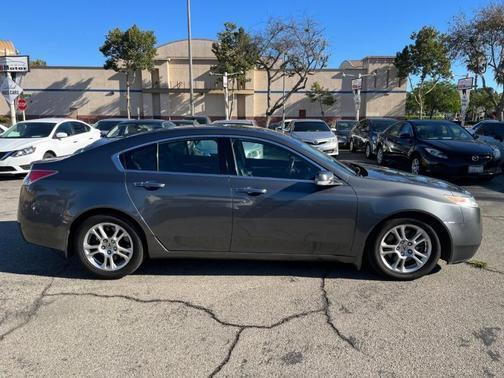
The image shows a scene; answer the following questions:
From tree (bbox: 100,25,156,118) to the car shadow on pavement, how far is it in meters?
42.7

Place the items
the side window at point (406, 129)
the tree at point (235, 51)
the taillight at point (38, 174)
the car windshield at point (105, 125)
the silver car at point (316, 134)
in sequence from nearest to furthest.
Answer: the taillight at point (38, 174), the side window at point (406, 129), the silver car at point (316, 134), the car windshield at point (105, 125), the tree at point (235, 51)

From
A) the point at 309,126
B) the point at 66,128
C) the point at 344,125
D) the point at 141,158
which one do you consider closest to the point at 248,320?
the point at 141,158

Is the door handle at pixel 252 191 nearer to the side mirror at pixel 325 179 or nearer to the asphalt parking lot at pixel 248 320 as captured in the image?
the side mirror at pixel 325 179

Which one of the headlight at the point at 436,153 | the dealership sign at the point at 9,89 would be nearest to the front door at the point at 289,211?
the headlight at the point at 436,153

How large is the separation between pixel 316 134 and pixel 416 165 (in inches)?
223

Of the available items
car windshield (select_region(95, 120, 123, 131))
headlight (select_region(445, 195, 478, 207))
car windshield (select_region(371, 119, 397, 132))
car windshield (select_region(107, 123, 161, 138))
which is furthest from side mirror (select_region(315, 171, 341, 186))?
car windshield (select_region(95, 120, 123, 131))

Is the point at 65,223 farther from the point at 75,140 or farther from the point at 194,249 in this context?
the point at 75,140

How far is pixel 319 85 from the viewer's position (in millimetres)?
50375

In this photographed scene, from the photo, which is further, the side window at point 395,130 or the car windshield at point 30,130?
the side window at point 395,130

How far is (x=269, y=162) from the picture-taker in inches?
161

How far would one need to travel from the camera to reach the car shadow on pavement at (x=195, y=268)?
4.32m

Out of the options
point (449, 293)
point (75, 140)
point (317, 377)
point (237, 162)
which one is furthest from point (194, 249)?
point (75, 140)

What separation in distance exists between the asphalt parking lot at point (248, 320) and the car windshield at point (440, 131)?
606cm

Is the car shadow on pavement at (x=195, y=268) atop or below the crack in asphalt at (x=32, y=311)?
atop
